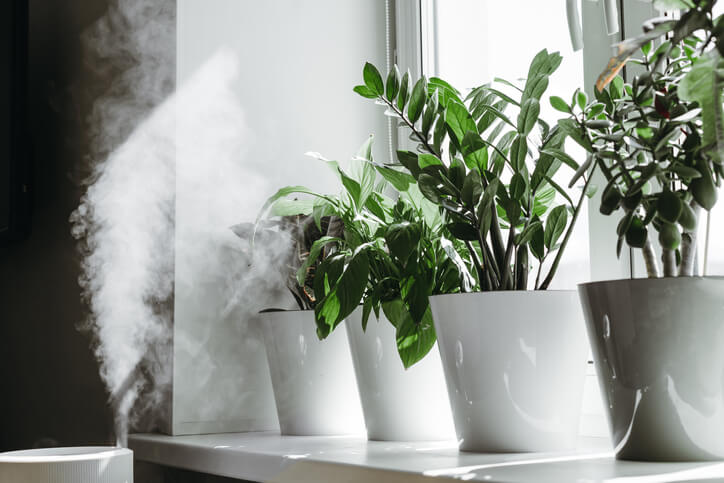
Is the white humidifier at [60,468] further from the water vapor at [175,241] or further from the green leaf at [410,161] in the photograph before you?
the green leaf at [410,161]

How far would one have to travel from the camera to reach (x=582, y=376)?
70 cm

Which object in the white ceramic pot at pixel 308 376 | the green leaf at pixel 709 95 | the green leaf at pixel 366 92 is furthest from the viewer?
the white ceramic pot at pixel 308 376

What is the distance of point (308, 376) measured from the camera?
99 cm

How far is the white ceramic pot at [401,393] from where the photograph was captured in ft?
2.79

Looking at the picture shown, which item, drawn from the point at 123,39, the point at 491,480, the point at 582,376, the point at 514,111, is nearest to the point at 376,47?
the point at 514,111

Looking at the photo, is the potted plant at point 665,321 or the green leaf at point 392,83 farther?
the green leaf at point 392,83

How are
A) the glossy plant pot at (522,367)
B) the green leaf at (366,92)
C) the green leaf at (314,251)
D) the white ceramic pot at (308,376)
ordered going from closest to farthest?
the glossy plant pot at (522,367) → the green leaf at (366,92) → the green leaf at (314,251) → the white ceramic pot at (308,376)

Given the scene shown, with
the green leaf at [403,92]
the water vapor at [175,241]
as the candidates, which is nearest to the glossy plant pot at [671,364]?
the green leaf at [403,92]

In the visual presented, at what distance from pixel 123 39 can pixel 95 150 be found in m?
0.19

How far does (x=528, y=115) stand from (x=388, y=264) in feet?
0.75

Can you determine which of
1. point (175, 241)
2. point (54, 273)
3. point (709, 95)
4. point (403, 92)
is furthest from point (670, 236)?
point (54, 273)

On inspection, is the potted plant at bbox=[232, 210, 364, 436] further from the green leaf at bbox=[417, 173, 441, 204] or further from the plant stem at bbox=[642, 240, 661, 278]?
the plant stem at bbox=[642, 240, 661, 278]

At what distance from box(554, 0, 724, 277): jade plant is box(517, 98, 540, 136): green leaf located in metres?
0.06

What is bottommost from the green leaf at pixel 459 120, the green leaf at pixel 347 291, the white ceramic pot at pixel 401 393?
the white ceramic pot at pixel 401 393
